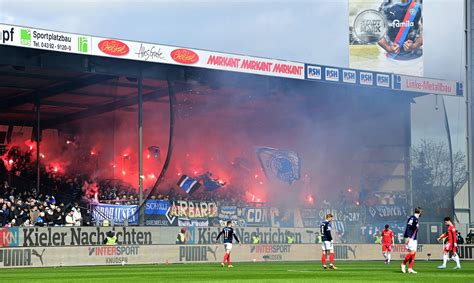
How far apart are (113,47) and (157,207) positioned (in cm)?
896

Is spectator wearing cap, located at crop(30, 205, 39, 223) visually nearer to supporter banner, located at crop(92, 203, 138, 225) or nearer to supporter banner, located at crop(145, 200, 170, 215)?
supporter banner, located at crop(92, 203, 138, 225)

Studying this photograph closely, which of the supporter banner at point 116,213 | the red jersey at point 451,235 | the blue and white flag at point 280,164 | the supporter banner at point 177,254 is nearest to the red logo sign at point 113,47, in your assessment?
the supporter banner at point 116,213

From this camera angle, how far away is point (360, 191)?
55.9 metres

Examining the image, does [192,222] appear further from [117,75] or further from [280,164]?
[280,164]

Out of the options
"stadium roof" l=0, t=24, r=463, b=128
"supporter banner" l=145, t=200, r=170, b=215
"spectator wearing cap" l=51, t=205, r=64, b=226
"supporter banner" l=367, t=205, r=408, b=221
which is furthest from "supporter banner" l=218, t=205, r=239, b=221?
"supporter banner" l=367, t=205, r=408, b=221

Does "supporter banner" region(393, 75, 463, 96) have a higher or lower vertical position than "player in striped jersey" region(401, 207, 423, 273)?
higher

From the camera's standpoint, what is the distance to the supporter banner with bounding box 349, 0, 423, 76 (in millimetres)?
55250

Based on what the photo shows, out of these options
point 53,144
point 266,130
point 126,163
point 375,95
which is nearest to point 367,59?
point 375,95

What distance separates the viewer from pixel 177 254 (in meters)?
40.6

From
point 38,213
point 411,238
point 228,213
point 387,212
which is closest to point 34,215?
point 38,213

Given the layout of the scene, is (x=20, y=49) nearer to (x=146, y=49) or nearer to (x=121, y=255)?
(x=146, y=49)

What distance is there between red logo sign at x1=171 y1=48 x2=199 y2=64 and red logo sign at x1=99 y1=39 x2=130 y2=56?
292cm

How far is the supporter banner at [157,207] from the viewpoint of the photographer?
4419cm

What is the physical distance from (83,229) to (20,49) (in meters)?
9.31
